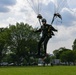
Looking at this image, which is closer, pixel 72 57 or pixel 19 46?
pixel 19 46

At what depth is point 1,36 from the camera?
414 feet

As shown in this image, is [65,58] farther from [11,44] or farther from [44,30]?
[44,30]

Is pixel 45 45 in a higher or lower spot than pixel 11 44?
lower

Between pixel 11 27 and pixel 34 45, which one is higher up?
pixel 11 27

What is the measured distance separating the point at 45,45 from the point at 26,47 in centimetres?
10601

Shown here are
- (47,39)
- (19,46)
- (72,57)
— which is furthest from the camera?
(72,57)

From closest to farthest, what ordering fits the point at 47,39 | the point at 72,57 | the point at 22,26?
1. the point at 47,39
2. the point at 22,26
3. the point at 72,57

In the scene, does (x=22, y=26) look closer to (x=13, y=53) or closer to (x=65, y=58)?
(x=13, y=53)

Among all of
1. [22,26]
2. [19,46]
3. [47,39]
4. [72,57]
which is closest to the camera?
[47,39]

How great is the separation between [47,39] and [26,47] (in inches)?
4181

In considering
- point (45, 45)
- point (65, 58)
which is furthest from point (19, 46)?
point (45, 45)

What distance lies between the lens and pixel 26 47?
4843 inches

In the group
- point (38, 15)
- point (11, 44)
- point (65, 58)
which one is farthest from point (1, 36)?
point (38, 15)

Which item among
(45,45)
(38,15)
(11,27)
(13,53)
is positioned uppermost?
(11,27)
